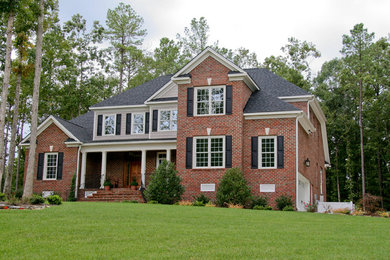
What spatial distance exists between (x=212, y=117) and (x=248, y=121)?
6.04 ft

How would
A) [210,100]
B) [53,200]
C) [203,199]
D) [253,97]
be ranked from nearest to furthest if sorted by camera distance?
[53,200]
[203,199]
[210,100]
[253,97]

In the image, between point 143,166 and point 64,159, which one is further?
point 64,159

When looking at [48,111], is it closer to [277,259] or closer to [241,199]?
[241,199]

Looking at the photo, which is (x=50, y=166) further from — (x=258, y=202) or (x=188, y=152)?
(x=258, y=202)

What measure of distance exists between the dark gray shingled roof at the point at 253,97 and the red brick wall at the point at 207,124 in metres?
0.92

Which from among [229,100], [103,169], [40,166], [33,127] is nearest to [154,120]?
[103,169]

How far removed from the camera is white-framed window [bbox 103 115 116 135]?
2988 centimetres

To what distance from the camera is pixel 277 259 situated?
27.1 feet

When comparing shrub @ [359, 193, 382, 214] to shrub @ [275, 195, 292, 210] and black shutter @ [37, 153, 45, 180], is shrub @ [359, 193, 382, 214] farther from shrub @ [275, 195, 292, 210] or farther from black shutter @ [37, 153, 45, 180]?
black shutter @ [37, 153, 45, 180]

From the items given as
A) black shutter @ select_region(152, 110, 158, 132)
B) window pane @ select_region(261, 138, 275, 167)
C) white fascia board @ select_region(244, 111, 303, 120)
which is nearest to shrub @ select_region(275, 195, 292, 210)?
window pane @ select_region(261, 138, 275, 167)

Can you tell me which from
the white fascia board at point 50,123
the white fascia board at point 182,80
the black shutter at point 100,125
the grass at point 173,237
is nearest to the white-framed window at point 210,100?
the white fascia board at point 182,80

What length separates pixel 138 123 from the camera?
29.3 m

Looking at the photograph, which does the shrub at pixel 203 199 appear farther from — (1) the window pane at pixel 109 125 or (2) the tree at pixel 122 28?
(2) the tree at pixel 122 28

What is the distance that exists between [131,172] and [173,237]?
1971 cm
